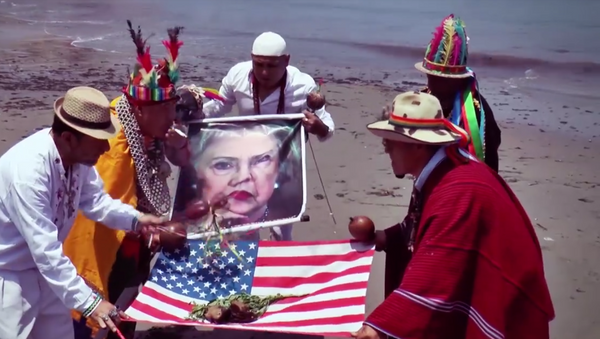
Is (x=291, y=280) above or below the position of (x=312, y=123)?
below

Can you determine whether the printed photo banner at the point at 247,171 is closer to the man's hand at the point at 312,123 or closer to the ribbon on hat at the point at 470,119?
the man's hand at the point at 312,123

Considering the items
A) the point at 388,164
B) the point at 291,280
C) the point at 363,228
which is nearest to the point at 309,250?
the point at 291,280

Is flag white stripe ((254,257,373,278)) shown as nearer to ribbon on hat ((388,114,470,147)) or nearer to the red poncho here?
the red poncho

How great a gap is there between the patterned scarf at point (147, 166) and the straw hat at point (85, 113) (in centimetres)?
73

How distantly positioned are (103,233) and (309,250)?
125 cm

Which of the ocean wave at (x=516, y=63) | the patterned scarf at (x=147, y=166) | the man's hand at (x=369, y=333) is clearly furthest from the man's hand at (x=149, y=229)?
the ocean wave at (x=516, y=63)

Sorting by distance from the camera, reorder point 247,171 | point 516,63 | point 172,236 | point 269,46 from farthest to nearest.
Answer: point 516,63 → point 269,46 → point 247,171 → point 172,236

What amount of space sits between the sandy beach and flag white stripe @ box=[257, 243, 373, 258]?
3.74ft

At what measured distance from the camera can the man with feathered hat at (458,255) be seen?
10.1 feet

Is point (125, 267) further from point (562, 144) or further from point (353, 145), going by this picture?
point (562, 144)

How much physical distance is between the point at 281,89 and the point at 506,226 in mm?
2393

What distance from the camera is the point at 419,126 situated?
3217 millimetres

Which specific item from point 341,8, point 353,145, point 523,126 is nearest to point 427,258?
point 353,145

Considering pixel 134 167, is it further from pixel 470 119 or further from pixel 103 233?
pixel 470 119
